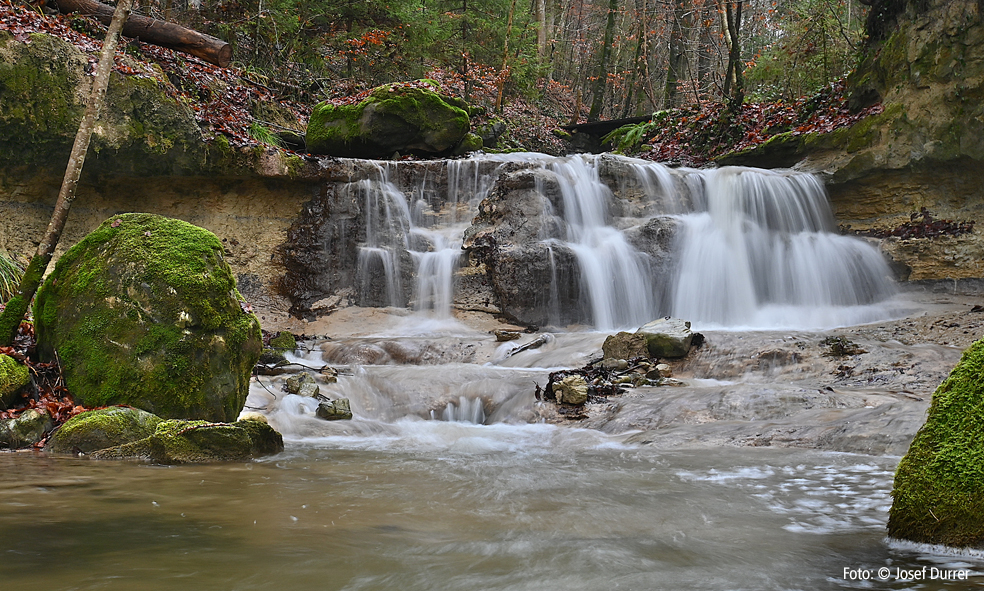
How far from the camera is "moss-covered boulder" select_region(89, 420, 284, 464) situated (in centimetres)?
437

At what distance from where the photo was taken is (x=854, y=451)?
488 centimetres

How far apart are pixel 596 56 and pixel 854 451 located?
2458 cm

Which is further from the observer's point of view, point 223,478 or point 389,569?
point 223,478

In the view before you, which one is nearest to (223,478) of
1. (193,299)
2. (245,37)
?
(193,299)

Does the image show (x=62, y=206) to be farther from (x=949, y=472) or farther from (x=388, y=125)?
(x=388, y=125)

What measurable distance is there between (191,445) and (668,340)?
5.70 meters

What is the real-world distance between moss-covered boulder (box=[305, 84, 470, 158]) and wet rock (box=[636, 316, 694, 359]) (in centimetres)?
766

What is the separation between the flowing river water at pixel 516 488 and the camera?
2.42 metres

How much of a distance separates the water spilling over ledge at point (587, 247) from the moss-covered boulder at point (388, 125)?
1338 millimetres

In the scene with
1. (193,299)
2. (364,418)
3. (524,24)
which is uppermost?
(524,24)

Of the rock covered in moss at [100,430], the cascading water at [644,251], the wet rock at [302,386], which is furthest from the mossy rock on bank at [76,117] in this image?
the rock covered in moss at [100,430]

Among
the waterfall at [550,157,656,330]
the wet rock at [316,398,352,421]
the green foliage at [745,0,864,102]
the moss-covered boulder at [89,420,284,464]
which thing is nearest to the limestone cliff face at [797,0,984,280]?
the green foliage at [745,0,864,102]

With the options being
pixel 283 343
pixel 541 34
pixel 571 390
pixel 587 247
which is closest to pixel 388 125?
pixel 587 247

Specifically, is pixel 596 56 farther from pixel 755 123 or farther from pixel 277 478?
pixel 277 478
